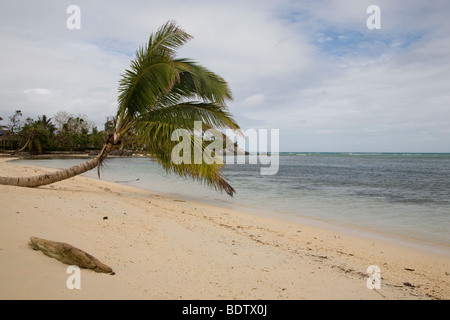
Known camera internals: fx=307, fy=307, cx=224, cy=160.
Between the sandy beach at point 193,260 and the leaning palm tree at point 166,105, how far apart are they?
2588 mm

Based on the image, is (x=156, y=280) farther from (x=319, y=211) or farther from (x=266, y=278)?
(x=319, y=211)

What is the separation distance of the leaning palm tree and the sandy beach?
2588 millimetres

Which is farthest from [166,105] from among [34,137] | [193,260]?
[34,137]

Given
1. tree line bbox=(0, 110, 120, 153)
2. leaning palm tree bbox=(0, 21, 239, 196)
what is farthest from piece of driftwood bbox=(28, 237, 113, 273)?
tree line bbox=(0, 110, 120, 153)

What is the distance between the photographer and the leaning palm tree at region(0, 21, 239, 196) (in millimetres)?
8344

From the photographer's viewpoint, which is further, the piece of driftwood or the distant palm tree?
the distant palm tree

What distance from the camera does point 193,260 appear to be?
3.58 metres

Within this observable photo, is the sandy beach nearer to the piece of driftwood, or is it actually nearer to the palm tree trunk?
the piece of driftwood

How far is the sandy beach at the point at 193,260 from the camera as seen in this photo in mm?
2645

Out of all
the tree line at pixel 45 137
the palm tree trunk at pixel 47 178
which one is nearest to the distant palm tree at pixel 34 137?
the tree line at pixel 45 137

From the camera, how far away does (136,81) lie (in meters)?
8.70

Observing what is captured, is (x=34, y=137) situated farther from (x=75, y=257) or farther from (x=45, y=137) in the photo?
(x=75, y=257)

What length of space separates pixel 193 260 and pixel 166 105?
6568 millimetres

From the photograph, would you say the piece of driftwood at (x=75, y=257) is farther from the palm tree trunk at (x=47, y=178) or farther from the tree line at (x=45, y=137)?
the tree line at (x=45, y=137)
